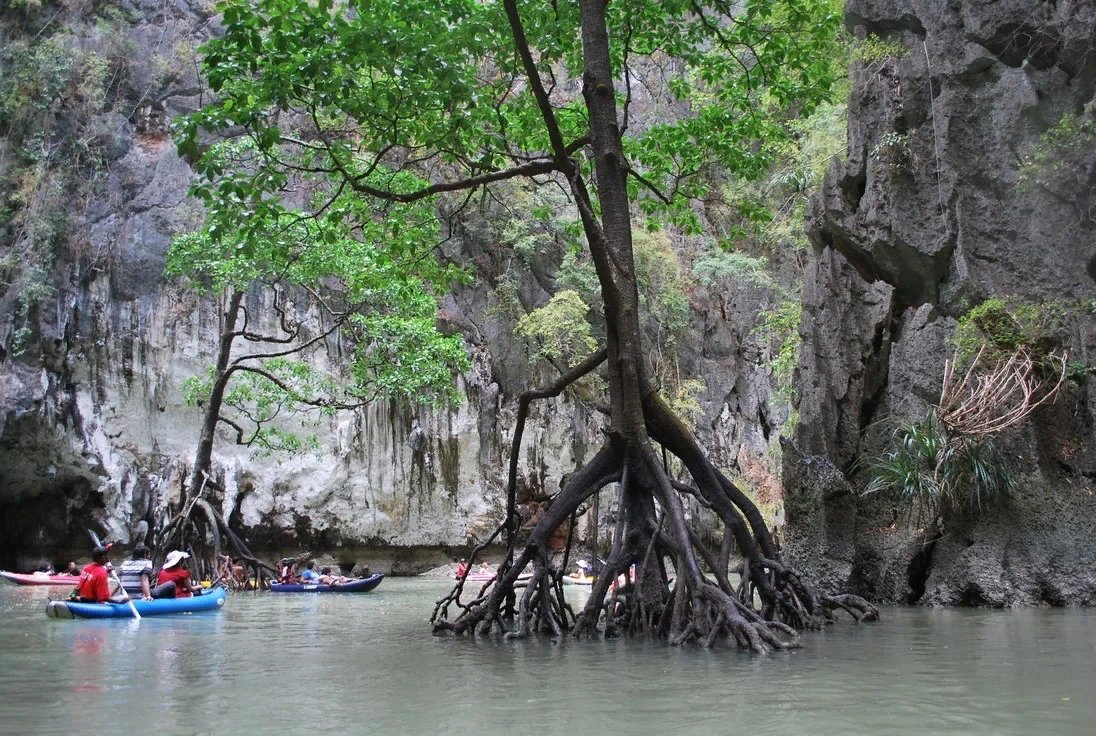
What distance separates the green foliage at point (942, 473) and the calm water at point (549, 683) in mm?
2336

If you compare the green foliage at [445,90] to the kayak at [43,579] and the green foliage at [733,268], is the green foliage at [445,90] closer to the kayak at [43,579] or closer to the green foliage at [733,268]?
the kayak at [43,579]

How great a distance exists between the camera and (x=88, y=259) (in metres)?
22.5

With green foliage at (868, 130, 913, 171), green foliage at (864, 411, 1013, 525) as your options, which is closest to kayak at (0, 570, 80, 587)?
green foliage at (864, 411, 1013, 525)

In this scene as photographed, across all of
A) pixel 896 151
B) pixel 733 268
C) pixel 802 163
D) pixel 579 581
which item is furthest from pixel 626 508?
pixel 733 268

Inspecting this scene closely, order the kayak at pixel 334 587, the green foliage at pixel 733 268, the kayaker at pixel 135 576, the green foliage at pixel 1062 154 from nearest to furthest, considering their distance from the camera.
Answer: the green foliage at pixel 1062 154 → the kayaker at pixel 135 576 → the kayak at pixel 334 587 → the green foliage at pixel 733 268

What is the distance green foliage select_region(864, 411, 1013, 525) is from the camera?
10.9 m

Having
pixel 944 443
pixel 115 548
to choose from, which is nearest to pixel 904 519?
pixel 944 443

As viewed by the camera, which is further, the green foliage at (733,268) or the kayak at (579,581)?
the green foliage at (733,268)

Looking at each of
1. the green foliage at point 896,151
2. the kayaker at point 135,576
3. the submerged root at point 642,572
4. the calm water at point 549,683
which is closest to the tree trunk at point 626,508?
the submerged root at point 642,572

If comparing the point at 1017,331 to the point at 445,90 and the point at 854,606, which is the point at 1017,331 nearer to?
the point at 854,606

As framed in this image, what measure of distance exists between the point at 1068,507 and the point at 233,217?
9.61 m

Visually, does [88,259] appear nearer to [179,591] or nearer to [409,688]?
[179,591]

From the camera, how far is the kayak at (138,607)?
34.4 ft

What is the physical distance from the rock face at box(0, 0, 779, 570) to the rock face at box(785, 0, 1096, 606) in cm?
1403
